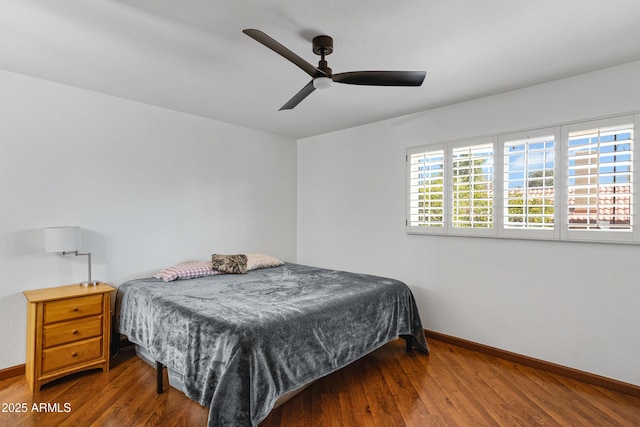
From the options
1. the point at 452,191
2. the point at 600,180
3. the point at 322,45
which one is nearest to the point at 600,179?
the point at 600,180

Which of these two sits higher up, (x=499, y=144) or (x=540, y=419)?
(x=499, y=144)

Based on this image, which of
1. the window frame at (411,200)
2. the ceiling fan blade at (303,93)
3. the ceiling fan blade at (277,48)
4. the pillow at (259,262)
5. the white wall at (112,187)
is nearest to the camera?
the ceiling fan blade at (277,48)

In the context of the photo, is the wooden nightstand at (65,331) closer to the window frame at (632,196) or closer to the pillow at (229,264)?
the pillow at (229,264)

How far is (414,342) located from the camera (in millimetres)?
3129

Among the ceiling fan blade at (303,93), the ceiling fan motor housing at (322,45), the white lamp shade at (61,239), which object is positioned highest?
the ceiling fan motor housing at (322,45)

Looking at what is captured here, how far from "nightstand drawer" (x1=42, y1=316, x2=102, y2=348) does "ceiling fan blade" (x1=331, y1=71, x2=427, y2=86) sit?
2.68 meters

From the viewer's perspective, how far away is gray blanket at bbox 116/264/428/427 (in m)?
1.77

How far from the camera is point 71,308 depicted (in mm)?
2523

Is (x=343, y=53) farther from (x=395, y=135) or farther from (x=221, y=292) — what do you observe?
(x=221, y=292)

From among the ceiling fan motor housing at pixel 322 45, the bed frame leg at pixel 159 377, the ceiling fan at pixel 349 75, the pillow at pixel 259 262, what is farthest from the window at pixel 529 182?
the bed frame leg at pixel 159 377

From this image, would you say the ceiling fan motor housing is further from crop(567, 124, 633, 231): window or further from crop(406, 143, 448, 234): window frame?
crop(567, 124, 633, 231): window

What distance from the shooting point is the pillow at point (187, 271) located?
10.1 feet

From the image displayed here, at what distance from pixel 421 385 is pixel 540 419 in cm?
76

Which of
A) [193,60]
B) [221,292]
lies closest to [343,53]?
[193,60]
